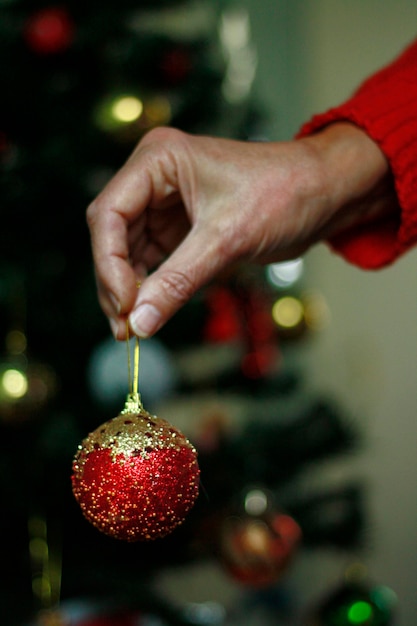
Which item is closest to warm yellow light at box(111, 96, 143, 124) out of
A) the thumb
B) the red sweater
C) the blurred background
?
the blurred background

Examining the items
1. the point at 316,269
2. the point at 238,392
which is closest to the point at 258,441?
the point at 238,392

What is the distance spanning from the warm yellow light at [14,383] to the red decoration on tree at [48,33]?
55 cm

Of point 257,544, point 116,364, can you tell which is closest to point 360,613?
point 257,544

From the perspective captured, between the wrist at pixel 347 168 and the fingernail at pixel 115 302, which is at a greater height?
the wrist at pixel 347 168

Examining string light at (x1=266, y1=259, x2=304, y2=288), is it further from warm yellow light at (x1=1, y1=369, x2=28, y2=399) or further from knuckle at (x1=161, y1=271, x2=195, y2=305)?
knuckle at (x1=161, y1=271, x2=195, y2=305)

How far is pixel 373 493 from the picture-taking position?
2.09 meters

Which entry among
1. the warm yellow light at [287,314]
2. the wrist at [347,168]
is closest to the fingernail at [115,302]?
the wrist at [347,168]

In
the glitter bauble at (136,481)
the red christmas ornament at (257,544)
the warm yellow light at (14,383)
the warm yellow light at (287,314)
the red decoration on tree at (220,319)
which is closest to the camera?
the glitter bauble at (136,481)

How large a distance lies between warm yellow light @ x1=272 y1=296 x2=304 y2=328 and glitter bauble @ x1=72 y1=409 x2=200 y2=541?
1117mm

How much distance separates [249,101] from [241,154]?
3.13ft

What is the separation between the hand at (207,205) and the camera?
59cm

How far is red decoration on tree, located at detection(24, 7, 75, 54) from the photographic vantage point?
1220 mm

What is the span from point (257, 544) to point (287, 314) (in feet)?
1.78

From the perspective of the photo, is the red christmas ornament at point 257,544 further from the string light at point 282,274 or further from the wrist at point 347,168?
the wrist at point 347,168
